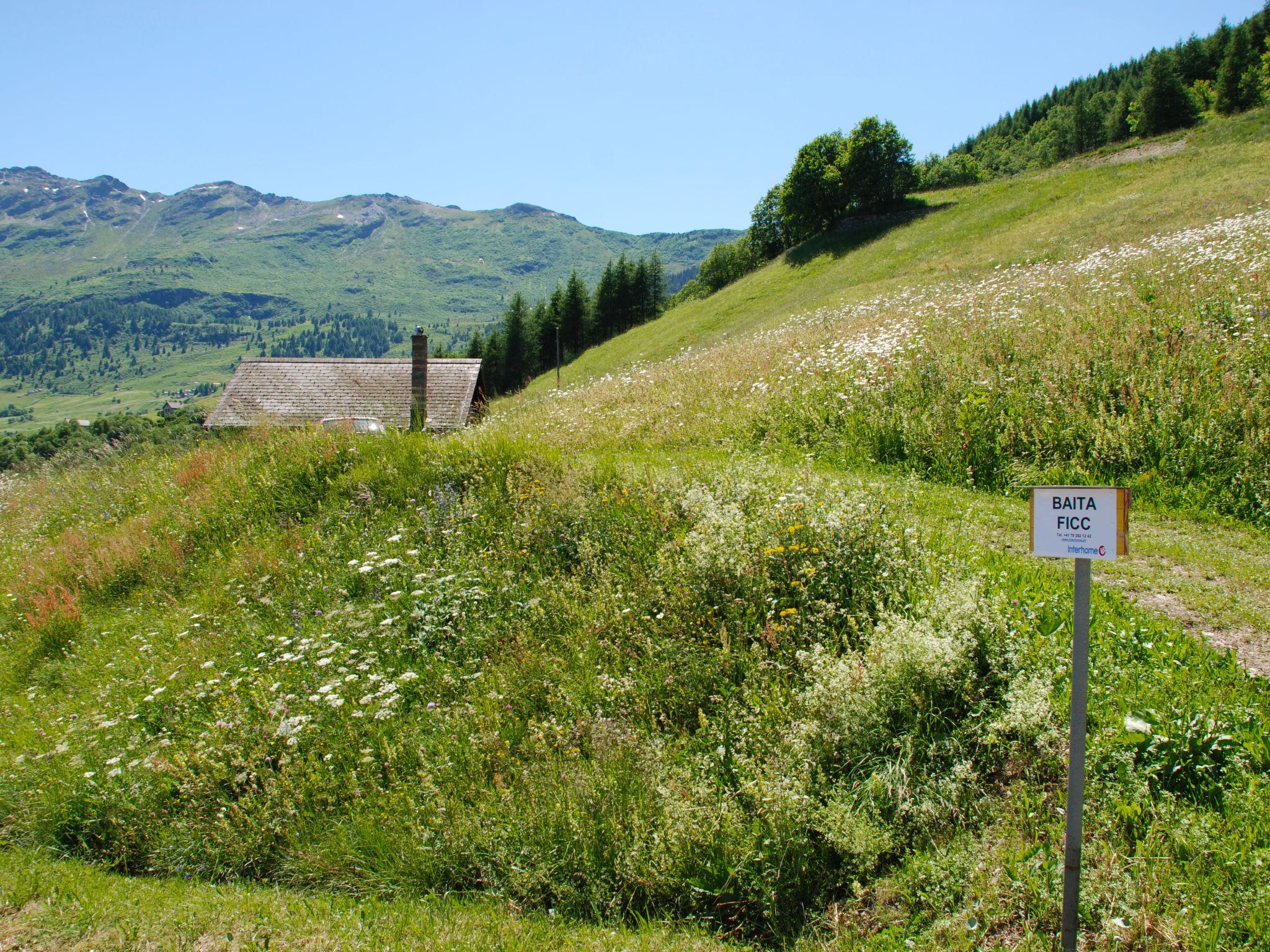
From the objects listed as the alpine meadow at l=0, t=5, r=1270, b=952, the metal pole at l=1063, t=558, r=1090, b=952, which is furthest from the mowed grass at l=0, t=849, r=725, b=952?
the metal pole at l=1063, t=558, r=1090, b=952

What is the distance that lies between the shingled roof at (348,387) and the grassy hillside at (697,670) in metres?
20.7

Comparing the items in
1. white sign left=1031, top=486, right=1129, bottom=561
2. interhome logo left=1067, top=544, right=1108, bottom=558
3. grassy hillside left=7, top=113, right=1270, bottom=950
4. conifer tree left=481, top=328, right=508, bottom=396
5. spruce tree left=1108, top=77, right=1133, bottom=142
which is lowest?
grassy hillside left=7, top=113, right=1270, bottom=950

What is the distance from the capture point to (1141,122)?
5747 cm

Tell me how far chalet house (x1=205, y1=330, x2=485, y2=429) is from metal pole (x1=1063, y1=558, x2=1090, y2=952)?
29076mm

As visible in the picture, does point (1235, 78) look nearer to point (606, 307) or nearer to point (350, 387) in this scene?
point (606, 307)

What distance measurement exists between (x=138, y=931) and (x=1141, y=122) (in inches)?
3012

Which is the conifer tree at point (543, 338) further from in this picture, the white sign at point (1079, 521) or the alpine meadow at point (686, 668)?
the white sign at point (1079, 521)

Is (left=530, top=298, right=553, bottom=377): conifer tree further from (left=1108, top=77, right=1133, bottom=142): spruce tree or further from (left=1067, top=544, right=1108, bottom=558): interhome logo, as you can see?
(left=1067, top=544, right=1108, bottom=558): interhome logo

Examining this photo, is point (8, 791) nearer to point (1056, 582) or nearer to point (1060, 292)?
point (1056, 582)

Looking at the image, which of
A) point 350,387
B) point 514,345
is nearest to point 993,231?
point 350,387

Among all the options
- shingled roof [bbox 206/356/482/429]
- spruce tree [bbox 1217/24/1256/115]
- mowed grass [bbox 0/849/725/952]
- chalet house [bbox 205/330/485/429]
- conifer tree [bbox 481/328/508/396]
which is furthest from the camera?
conifer tree [bbox 481/328/508/396]

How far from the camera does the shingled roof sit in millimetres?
31281

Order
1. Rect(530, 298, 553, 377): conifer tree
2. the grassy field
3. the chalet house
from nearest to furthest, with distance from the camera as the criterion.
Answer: the grassy field, the chalet house, Rect(530, 298, 553, 377): conifer tree

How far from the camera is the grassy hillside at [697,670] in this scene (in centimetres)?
352
